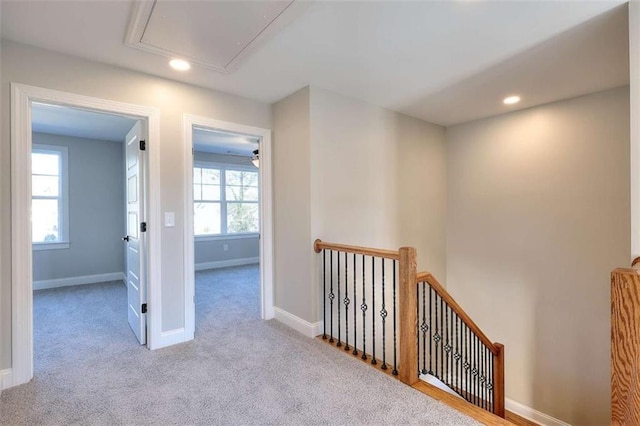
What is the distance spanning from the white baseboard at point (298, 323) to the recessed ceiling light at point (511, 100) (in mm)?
3074

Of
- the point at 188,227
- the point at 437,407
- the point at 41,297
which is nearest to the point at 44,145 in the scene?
the point at 41,297

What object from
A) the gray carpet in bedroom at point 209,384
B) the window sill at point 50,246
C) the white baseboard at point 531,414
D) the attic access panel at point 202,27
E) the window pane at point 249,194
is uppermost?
the attic access panel at point 202,27

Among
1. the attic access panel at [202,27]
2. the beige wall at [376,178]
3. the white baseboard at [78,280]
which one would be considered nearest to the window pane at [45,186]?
the white baseboard at [78,280]

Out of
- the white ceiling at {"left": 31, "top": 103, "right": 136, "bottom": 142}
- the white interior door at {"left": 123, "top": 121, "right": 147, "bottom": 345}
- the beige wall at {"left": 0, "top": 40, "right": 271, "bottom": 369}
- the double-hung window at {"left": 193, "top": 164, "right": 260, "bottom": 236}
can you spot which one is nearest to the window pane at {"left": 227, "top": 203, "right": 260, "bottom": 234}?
the double-hung window at {"left": 193, "top": 164, "right": 260, "bottom": 236}

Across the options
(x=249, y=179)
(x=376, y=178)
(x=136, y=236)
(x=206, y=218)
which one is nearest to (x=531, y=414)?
(x=376, y=178)

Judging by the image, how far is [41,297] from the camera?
4.23 metres

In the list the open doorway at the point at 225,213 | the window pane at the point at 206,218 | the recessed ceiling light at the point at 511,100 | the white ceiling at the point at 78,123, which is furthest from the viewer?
the window pane at the point at 206,218

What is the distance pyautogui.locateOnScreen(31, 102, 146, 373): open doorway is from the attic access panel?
1.87 metres

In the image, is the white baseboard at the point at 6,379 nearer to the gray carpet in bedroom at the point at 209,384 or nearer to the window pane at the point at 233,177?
the gray carpet in bedroom at the point at 209,384

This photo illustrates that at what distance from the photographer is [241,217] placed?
6852mm

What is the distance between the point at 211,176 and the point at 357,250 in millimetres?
4770

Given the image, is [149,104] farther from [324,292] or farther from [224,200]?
[224,200]

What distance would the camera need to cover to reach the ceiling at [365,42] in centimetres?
184

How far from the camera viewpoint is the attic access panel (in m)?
1.77
